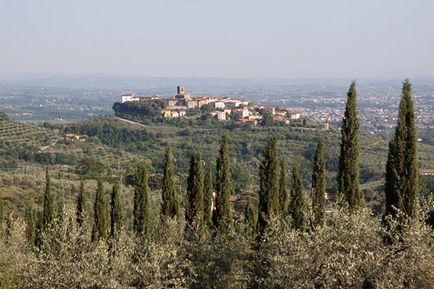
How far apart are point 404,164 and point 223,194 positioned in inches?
348

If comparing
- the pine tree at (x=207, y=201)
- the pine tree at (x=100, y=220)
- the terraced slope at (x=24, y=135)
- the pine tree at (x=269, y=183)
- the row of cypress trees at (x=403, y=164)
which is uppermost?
the row of cypress trees at (x=403, y=164)

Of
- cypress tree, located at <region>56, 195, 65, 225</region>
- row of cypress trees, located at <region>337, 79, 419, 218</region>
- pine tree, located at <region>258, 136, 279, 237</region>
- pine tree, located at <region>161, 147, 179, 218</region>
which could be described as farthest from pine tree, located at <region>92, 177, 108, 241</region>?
row of cypress trees, located at <region>337, 79, 419, 218</region>

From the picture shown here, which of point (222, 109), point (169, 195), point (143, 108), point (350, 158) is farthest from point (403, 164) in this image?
point (143, 108)

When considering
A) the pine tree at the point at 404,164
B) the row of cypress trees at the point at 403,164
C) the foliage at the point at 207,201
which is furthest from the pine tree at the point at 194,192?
the pine tree at the point at 404,164

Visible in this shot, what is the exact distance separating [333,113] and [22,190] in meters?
141

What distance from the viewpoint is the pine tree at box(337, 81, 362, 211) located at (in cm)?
2106

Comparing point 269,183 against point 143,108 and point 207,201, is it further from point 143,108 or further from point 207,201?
point 143,108

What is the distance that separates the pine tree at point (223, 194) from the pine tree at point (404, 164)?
806 cm

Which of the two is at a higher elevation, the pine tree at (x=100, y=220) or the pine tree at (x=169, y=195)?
the pine tree at (x=169, y=195)

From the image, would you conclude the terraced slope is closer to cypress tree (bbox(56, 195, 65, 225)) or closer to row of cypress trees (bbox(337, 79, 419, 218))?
cypress tree (bbox(56, 195, 65, 225))

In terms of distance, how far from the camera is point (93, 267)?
17.0m

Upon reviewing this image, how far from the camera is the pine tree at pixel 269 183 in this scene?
23406 millimetres

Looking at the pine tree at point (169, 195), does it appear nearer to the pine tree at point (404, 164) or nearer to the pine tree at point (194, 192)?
the pine tree at point (194, 192)

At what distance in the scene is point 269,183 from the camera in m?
23.6
